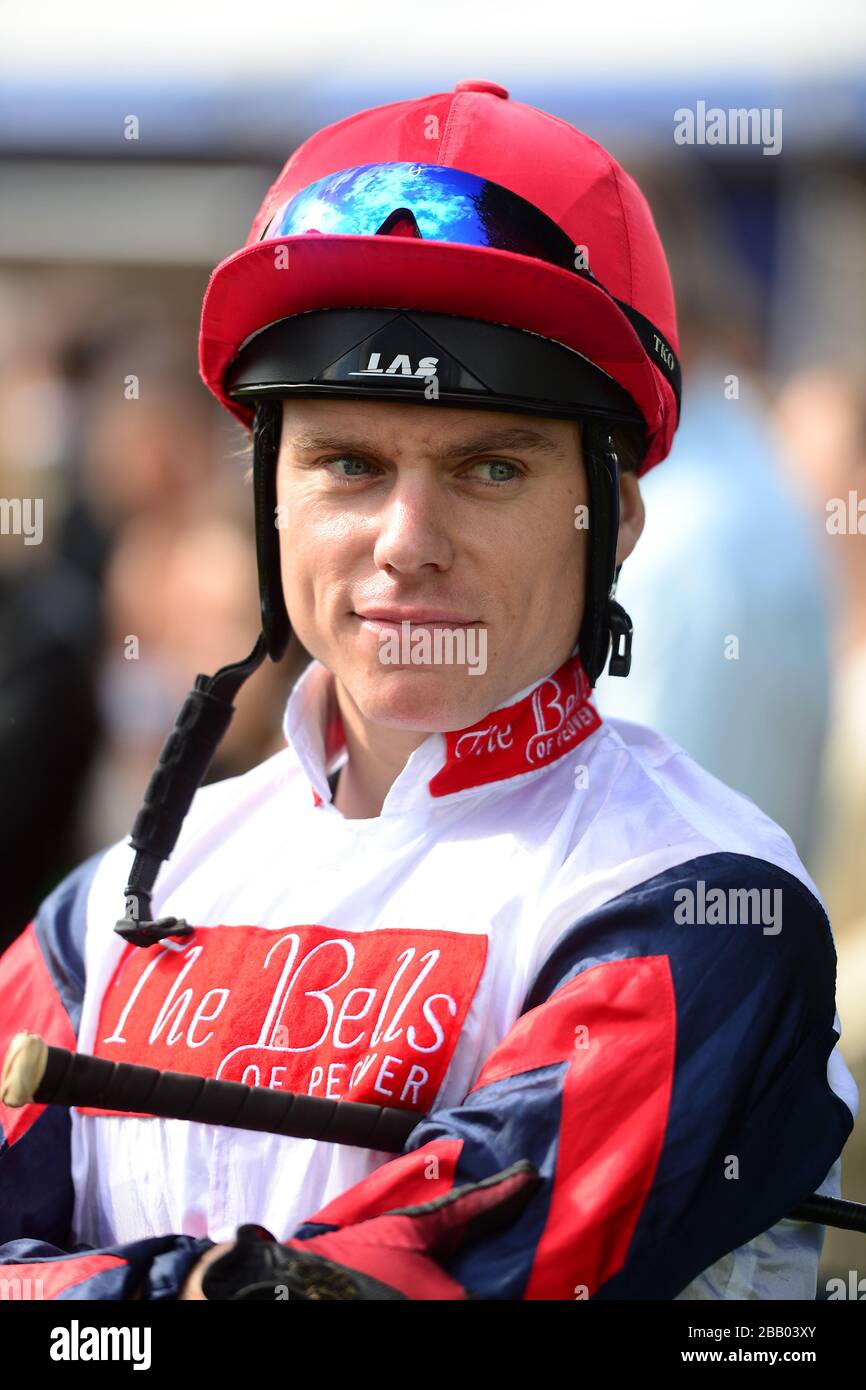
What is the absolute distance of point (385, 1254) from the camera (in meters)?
1.54

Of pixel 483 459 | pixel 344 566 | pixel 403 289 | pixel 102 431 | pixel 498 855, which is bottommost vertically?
pixel 498 855

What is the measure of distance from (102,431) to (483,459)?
2992 millimetres

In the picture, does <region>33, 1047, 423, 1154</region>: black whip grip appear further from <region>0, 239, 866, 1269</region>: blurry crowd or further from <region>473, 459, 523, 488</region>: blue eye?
<region>0, 239, 866, 1269</region>: blurry crowd

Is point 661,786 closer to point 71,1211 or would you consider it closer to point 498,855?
point 498,855

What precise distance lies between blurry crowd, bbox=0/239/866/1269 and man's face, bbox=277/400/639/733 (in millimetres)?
505

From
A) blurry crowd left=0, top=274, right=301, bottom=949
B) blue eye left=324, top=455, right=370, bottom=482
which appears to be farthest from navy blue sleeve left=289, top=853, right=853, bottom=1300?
blurry crowd left=0, top=274, right=301, bottom=949

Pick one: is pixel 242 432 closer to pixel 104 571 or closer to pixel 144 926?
pixel 144 926

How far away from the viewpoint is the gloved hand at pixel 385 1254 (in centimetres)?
154

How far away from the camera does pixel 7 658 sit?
3832 millimetres

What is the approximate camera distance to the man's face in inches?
71.2

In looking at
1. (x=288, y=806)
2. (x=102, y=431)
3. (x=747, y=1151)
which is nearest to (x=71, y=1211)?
(x=288, y=806)

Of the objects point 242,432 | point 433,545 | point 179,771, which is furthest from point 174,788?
point 242,432

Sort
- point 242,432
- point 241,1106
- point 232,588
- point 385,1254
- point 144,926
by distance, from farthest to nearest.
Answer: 1. point 232,588
2. point 242,432
3. point 144,926
4. point 241,1106
5. point 385,1254

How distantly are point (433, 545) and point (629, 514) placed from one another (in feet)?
1.26
